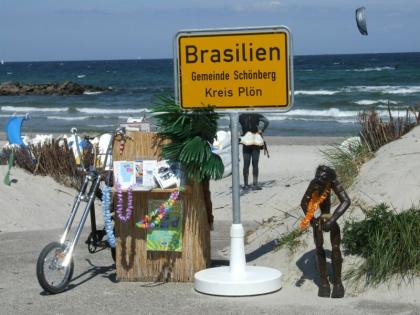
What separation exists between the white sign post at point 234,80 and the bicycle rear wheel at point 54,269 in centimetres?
111

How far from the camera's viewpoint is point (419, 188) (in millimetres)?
8086

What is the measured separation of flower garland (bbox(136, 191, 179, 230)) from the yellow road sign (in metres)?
0.81

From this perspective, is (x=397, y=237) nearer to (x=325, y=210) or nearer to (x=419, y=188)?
(x=325, y=210)

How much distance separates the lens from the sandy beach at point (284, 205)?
23.8ft

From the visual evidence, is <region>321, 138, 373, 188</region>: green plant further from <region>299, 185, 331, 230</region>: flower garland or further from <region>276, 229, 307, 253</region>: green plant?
<region>299, 185, 331, 230</region>: flower garland

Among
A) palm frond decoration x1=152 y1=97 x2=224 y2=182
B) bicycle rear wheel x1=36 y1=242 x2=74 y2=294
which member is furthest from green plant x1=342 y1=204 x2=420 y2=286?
bicycle rear wheel x1=36 y1=242 x2=74 y2=294

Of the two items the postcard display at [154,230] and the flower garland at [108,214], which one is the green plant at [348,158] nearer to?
the postcard display at [154,230]

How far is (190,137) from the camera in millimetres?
7559

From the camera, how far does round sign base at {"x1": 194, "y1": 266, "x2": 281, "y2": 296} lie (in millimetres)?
7105

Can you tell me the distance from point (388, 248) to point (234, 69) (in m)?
1.97

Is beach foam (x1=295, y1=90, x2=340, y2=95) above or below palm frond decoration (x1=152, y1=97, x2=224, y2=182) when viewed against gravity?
above

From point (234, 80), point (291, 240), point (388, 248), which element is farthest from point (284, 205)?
point (388, 248)

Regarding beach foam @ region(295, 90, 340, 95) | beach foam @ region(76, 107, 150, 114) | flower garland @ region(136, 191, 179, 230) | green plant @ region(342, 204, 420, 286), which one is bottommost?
green plant @ region(342, 204, 420, 286)

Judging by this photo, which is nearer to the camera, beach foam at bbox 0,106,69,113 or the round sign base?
the round sign base
